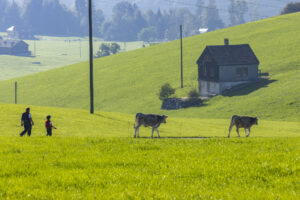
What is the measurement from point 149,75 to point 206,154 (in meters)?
101

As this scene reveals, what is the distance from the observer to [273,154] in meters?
16.3

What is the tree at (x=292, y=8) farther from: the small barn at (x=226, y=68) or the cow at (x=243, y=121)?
the cow at (x=243, y=121)

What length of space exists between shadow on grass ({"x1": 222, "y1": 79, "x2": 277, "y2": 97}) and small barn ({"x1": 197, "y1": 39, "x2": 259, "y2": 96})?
1.75m

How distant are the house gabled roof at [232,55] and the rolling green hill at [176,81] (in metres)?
5.87

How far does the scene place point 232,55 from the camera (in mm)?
94188

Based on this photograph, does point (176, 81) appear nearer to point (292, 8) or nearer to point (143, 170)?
point (292, 8)

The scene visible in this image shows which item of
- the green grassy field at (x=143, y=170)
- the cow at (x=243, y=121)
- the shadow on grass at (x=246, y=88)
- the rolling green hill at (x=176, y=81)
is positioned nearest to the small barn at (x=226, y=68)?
the shadow on grass at (x=246, y=88)

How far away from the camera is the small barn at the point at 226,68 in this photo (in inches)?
3615

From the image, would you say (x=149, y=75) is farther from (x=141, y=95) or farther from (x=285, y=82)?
(x=285, y=82)

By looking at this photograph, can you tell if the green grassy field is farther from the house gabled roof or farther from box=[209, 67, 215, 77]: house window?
box=[209, 67, 215, 77]: house window

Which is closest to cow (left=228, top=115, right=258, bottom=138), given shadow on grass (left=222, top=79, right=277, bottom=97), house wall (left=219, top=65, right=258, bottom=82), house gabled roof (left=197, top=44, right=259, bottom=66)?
shadow on grass (left=222, top=79, right=277, bottom=97)

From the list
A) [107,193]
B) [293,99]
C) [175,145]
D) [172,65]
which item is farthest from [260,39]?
[107,193]

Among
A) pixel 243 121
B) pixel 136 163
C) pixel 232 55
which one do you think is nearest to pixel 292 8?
pixel 232 55

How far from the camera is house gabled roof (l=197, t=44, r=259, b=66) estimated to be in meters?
92.9
